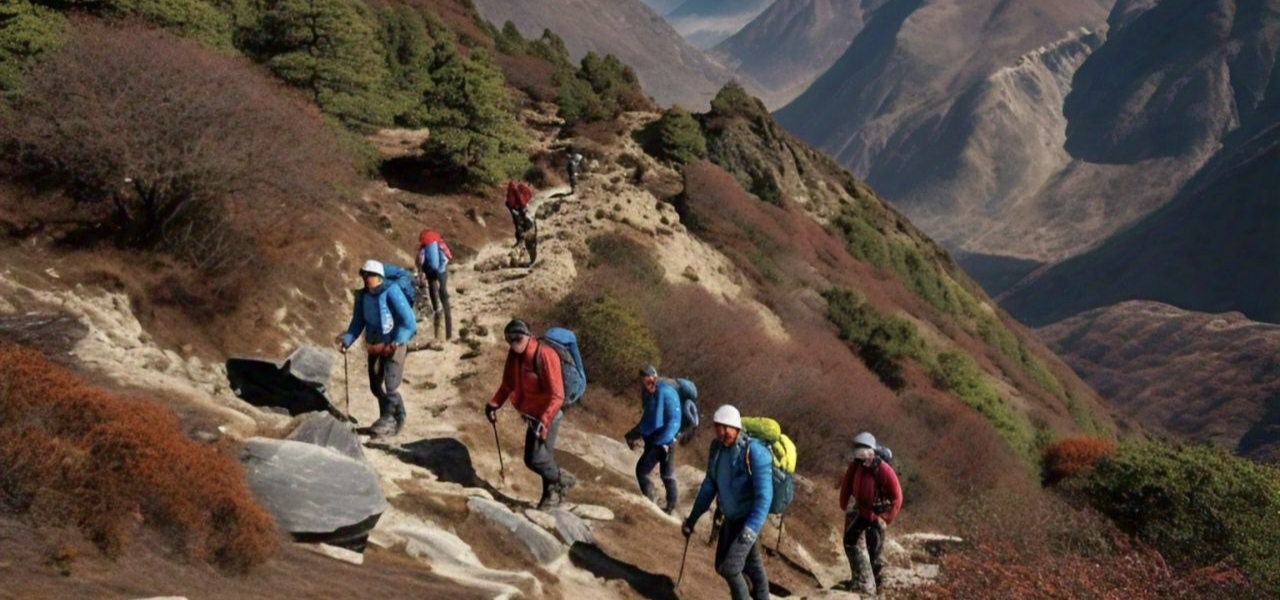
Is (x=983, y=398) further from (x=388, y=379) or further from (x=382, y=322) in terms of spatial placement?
(x=382, y=322)

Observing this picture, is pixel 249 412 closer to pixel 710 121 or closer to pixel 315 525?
pixel 315 525

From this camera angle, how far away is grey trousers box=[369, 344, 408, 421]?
371 inches

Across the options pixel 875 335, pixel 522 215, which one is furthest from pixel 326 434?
pixel 875 335

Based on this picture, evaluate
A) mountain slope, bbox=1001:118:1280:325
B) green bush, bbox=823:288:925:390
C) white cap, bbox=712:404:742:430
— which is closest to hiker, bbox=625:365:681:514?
white cap, bbox=712:404:742:430

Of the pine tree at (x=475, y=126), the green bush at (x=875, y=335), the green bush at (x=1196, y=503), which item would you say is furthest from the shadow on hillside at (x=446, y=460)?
the green bush at (x=875, y=335)

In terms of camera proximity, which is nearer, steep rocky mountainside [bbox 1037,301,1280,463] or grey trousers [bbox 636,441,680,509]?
grey trousers [bbox 636,441,680,509]

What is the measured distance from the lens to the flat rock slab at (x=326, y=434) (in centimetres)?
795

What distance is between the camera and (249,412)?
926 centimetres

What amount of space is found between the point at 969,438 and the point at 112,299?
18.0 metres

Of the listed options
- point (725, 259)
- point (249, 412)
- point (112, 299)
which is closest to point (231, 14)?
point (725, 259)

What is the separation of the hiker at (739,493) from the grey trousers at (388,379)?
355 centimetres

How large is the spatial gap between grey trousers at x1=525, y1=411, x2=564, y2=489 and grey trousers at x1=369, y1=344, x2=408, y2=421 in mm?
1643

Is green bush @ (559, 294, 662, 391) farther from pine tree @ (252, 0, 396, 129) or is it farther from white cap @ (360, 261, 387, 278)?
pine tree @ (252, 0, 396, 129)

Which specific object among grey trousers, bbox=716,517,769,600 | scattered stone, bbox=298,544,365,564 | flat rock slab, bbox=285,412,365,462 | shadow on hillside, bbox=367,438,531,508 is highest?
grey trousers, bbox=716,517,769,600
